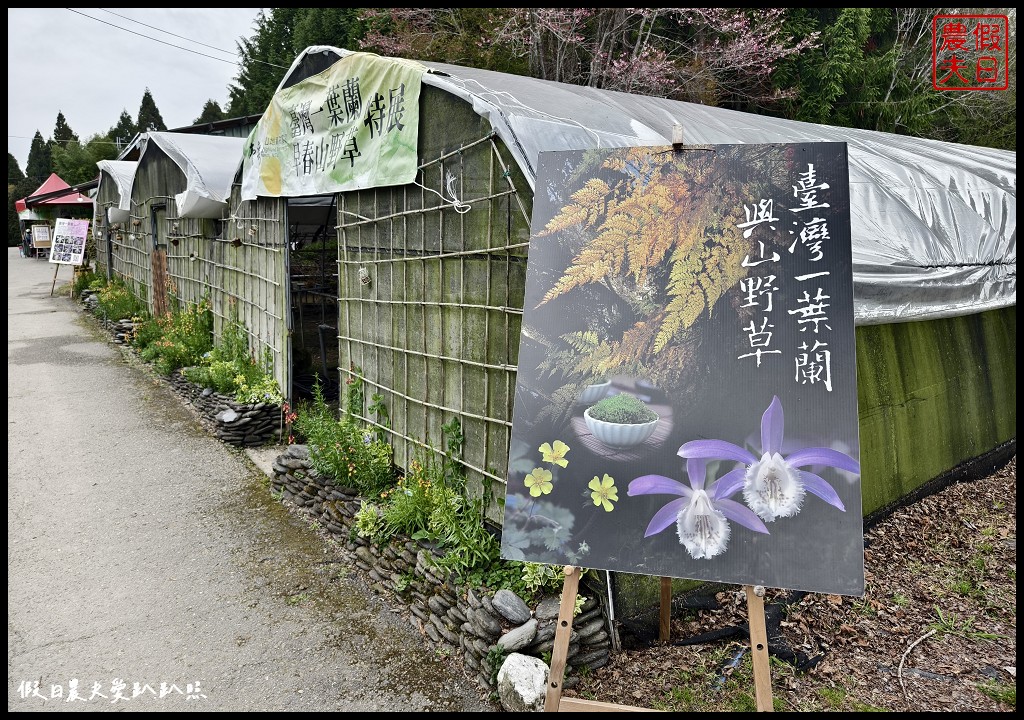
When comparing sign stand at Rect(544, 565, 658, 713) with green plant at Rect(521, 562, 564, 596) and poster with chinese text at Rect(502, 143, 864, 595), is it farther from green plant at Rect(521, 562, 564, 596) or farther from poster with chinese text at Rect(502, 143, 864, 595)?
green plant at Rect(521, 562, 564, 596)

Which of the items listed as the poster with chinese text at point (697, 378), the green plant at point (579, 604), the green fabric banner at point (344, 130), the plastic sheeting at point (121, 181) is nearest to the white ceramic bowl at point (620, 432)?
the poster with chinese text at point (697, 378)

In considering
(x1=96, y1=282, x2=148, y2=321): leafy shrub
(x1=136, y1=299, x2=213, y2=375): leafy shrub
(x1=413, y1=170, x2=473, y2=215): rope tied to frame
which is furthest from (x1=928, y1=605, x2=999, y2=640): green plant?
(x1=96, y1=282, x2=148, y2=321): leafy shrub

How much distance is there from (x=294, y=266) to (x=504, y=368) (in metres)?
9.54

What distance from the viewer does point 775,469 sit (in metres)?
2.86

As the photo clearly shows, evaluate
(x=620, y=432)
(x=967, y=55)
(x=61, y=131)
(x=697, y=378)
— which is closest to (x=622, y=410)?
(x=620, y=432)

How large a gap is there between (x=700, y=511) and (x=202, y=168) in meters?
9.93

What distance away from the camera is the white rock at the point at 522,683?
141 inches

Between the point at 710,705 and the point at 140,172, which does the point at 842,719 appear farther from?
the point at 140,172

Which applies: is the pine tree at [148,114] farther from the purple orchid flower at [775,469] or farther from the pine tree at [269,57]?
the purple orchid flower at [775,469]

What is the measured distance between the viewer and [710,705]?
3.61 meters

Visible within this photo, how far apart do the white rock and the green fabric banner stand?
144 inches

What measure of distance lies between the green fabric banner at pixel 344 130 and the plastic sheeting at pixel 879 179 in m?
0.31

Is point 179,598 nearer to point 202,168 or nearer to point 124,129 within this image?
point 202,168

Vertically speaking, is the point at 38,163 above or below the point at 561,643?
above
